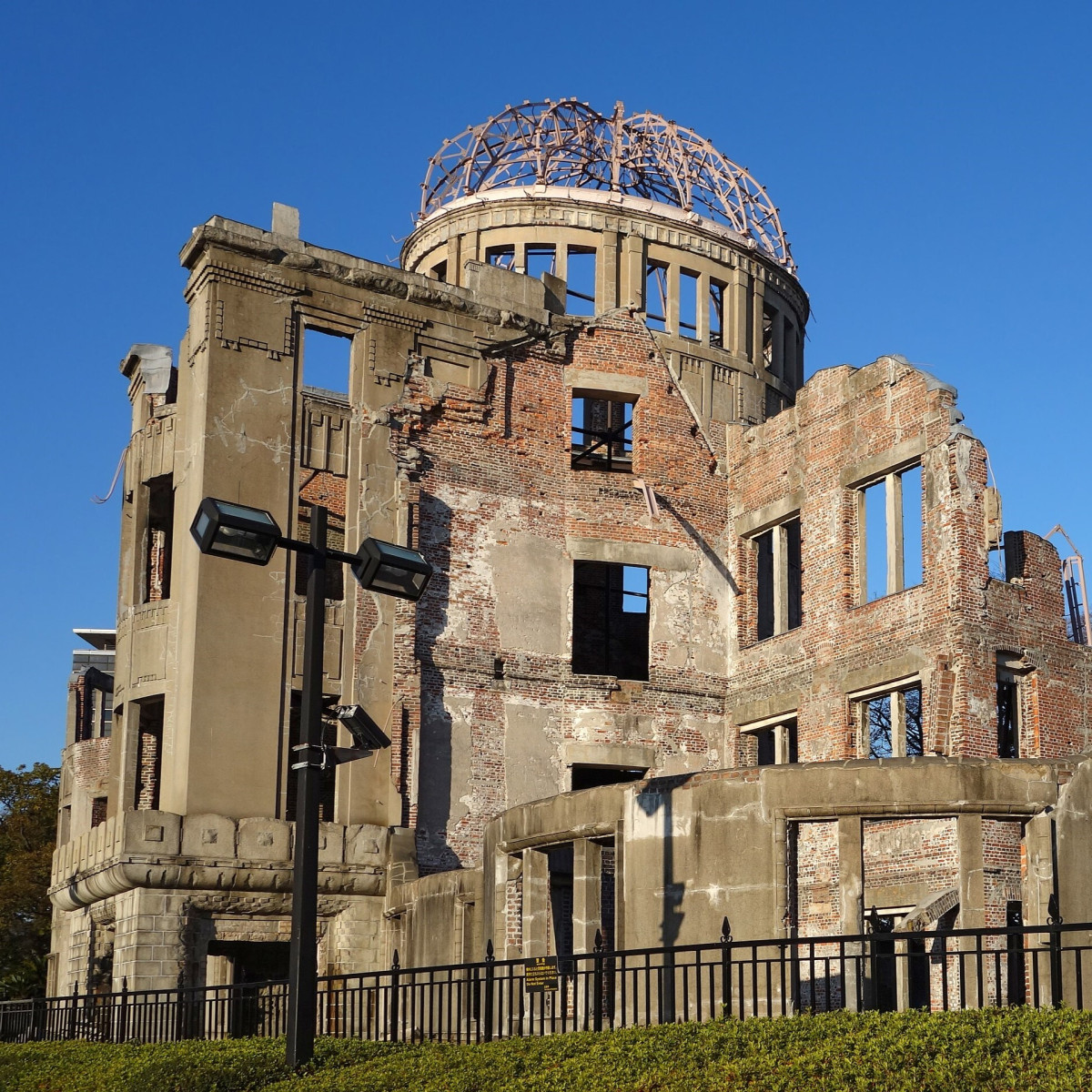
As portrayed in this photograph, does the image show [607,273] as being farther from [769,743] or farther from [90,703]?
[90,703]

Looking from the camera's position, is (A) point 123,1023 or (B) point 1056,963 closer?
(B) point 1056,963

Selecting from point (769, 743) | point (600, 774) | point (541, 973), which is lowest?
point (541, 973)

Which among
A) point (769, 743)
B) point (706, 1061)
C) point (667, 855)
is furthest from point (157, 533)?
point (706, 1061)

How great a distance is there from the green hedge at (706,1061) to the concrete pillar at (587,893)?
4914 mm

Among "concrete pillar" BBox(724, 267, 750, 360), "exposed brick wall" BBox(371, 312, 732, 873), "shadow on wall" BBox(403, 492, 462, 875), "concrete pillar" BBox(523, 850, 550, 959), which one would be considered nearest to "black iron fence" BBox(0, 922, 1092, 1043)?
"concrete pillar" BBox(523, 850, 550, 959)

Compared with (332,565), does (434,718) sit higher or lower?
lower

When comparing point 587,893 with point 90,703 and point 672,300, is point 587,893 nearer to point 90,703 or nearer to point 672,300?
point 672,300

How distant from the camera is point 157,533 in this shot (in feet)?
90.3

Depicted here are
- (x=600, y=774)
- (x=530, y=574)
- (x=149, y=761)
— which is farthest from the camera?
(x=600, y=774)

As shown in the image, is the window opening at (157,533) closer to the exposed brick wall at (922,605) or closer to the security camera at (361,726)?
the exposed brick wall at (922,605)

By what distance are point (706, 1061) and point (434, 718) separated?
49.4 feet

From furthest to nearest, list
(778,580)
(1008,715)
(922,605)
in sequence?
(778,580) → (1008,715) → (922,605)

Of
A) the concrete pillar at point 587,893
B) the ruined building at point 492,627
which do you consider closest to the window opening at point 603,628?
the ruined building at point 492,627

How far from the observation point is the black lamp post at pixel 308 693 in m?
12.0
